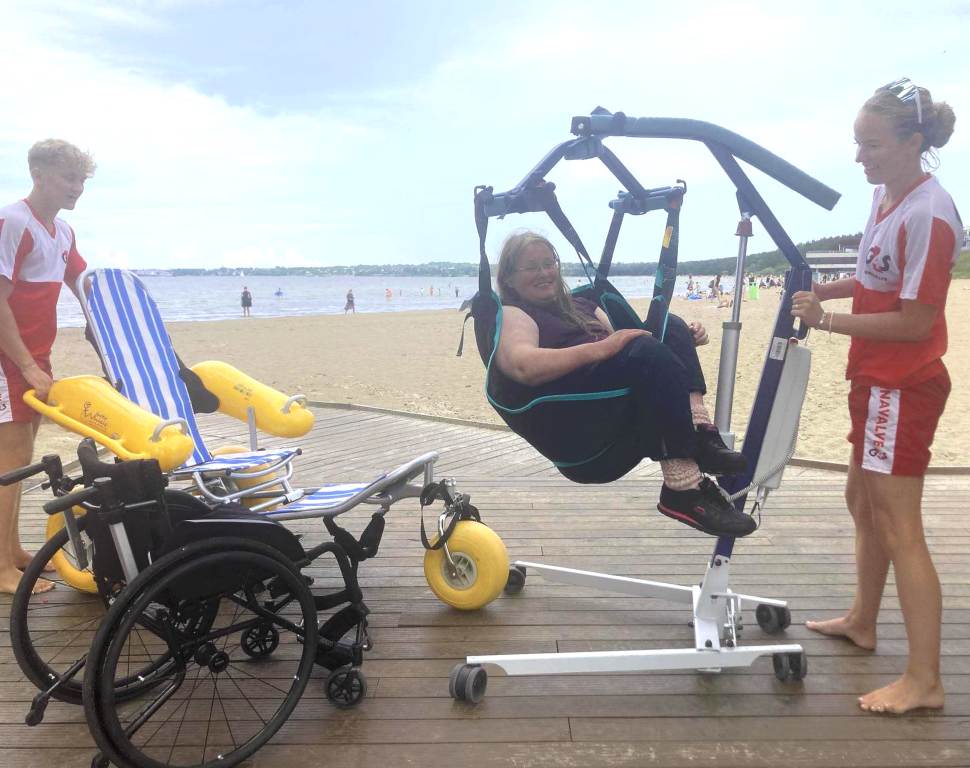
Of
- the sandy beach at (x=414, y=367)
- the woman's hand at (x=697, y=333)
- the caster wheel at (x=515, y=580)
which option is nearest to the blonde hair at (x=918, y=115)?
the woman's hand at (x=697, y=333)

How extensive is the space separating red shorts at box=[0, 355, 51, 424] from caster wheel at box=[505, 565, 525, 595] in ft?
6.19

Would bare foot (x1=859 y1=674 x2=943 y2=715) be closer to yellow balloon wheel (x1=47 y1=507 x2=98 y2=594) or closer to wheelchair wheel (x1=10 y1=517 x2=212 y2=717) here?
wheelchair wheel (x1=10 y1=517 x2=212 y2=717)

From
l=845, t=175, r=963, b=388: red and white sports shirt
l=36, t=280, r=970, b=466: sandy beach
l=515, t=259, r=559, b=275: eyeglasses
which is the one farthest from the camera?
l=36, t=280, r=970, b=466: sandy beach

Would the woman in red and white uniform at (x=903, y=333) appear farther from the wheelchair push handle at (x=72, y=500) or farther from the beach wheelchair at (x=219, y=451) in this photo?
the wheelchair push handle at (x=72, y=500)

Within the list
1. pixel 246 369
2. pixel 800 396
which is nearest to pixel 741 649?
pixel 800 396

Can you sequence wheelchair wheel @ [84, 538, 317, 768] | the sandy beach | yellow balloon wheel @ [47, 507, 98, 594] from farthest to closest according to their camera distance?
1. the sandy beach
2. yellow balloon wheel @ [47, 507, 98, 594]
3. wheelchair wheel @ [84, 538, 317, 768]

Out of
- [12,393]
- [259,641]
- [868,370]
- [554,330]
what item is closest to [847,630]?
[868,370]

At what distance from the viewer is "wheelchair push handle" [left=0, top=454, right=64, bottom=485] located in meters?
2.02

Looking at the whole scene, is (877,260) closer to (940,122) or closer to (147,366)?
(940,122)

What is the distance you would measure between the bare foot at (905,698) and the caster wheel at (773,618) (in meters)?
0.45

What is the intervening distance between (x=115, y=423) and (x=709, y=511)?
1.71m

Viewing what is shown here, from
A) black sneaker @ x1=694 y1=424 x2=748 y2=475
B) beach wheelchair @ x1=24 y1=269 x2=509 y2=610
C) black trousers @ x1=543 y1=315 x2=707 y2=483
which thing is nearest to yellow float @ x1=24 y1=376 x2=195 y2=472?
beach wheelchair @ x1=24 y1=269 x2=509 y2=610

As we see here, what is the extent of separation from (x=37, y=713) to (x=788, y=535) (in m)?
2.99

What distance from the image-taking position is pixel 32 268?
2.75 metres
